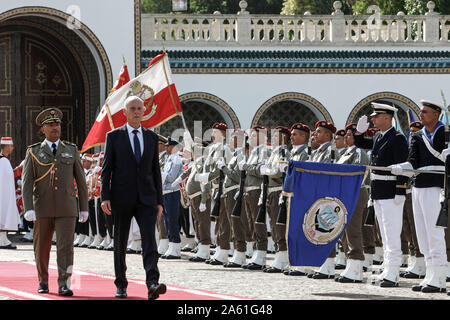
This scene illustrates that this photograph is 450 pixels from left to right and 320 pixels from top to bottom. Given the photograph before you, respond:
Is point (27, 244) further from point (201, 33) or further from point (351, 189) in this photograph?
point (351, 189)

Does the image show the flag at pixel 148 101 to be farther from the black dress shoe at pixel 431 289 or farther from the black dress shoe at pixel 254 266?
the black dress shoe at pixel 431 289

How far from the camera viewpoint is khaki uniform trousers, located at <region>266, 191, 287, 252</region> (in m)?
14.1

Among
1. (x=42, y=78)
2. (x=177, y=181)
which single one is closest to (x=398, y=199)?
(x=177, y=181)

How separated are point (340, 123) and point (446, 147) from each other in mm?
15314

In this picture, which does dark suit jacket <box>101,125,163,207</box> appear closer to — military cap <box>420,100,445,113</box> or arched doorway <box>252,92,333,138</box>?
military cap <box>420,100,445,113</box>

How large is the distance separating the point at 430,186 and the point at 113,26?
1495cm

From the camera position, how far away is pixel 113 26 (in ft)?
84.0

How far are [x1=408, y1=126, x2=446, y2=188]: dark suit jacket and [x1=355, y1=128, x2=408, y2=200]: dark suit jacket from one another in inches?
7.7

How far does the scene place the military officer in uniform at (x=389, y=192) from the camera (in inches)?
475

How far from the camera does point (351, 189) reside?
12.6m

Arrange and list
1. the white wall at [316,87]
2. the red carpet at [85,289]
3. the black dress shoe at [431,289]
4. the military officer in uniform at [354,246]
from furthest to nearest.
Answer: the white wall at [316,87], the military officer in uniform at [354,246], the black dress shoe at [431,289], the red carpet at [85,289]

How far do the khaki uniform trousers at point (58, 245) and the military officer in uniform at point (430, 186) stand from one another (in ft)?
11.2

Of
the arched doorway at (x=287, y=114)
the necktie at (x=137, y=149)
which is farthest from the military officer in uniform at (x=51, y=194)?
the arched doorway at (x=287, y=114)
